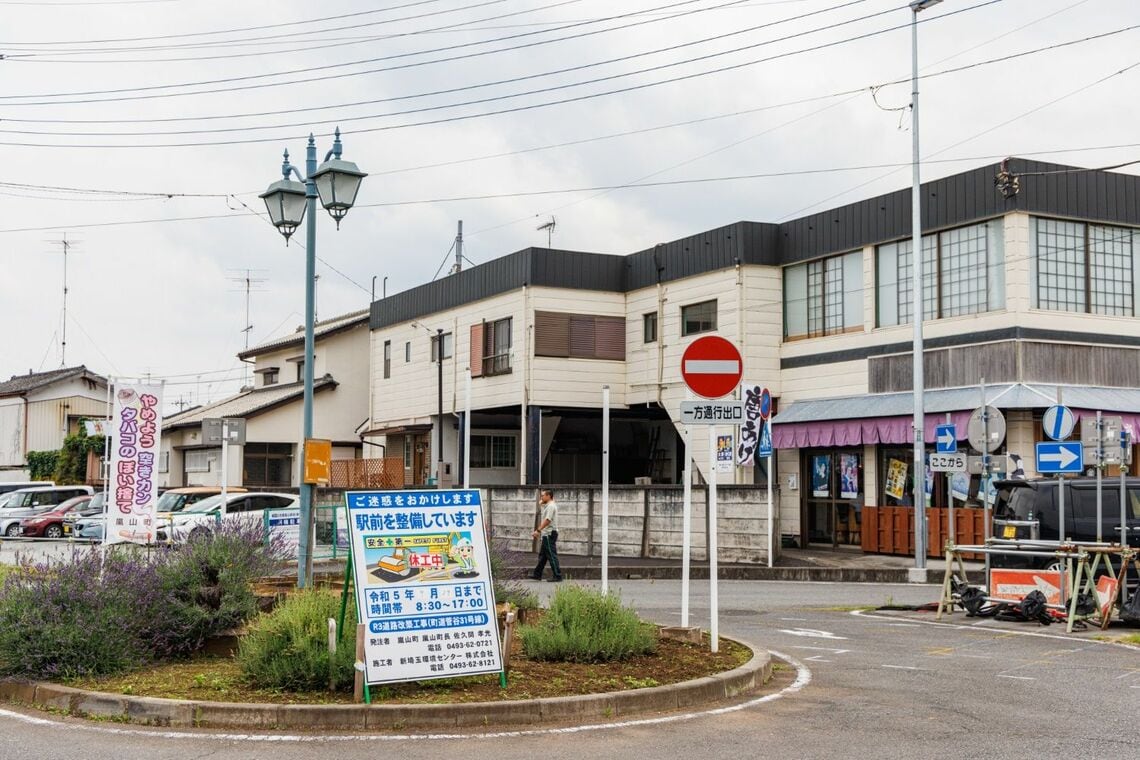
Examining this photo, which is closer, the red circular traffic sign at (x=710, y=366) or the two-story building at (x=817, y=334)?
the red circular traffic sign at (x=710, y=366)

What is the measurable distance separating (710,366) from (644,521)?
49.1 feet

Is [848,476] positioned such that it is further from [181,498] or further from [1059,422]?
[181,498]

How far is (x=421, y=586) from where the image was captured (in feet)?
29.1

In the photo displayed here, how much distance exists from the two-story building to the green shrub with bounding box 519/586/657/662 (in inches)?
522

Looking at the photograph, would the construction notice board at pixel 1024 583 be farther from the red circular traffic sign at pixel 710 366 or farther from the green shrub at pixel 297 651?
the green shrub at pixel 297 651

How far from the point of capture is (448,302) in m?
37.7

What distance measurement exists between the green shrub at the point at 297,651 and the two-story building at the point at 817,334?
15887mm

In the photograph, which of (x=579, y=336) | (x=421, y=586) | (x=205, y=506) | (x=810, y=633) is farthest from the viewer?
(x=579, y=336)

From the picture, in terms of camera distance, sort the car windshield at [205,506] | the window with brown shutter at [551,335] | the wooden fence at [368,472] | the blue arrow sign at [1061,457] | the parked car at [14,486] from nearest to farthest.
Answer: the blue arrow sign at [1061,457] → the car windshield at [205,506] → the window with brown shutter at [551,335] → the wooden fence at [368,472] → the parked car at [14,486]

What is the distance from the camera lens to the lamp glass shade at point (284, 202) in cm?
1530

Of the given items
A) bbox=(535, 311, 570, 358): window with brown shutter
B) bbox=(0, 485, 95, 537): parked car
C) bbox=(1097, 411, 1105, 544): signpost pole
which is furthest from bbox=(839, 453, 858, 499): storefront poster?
bbox=(0, 485, 95, 537): parked car

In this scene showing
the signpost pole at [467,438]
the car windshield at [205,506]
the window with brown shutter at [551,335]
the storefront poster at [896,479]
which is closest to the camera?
the signpost pole at [467,438]

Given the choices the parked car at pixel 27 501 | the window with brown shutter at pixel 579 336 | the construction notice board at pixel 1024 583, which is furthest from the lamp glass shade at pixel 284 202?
the parked car at pixel 27 501

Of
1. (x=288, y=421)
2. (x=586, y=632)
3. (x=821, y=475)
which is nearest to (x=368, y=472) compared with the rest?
(x=288, y=421)
